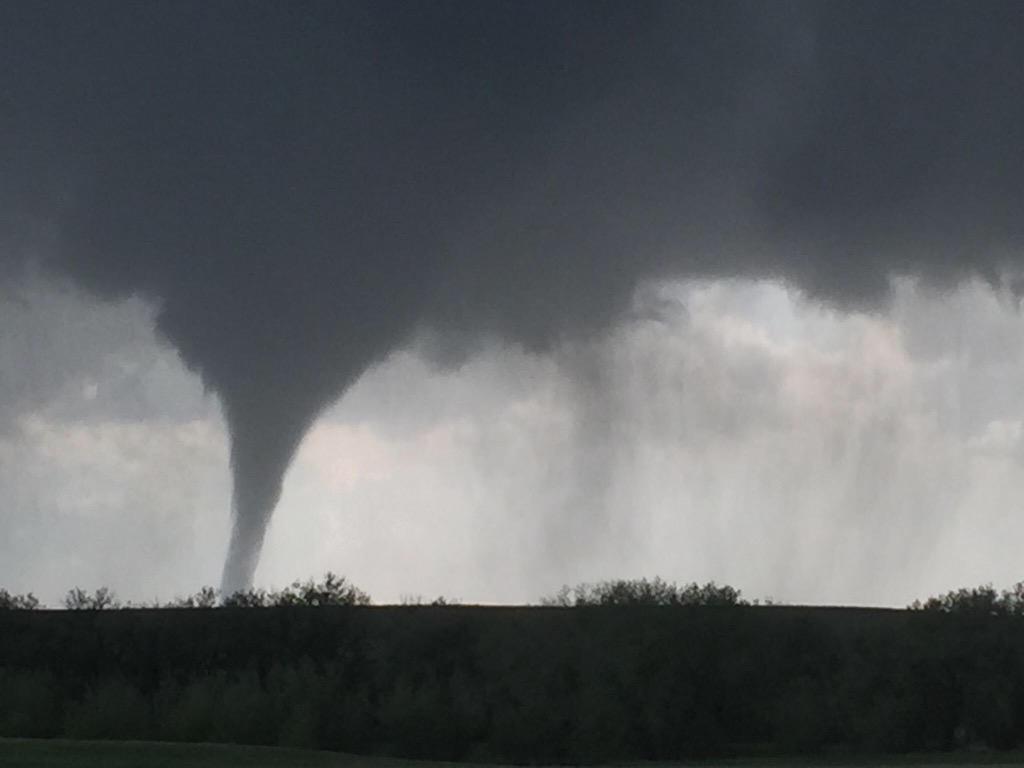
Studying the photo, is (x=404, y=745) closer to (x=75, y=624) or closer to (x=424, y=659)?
(x=424, y=659)

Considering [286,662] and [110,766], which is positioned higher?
[286,662]

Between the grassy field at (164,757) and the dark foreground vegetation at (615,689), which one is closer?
the grassy field at (164,757)

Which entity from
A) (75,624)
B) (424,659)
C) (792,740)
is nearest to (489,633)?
(424,659)

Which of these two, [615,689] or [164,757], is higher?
[615,689]

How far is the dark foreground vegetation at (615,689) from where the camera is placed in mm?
67688

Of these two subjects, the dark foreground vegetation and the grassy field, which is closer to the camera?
the grassy field

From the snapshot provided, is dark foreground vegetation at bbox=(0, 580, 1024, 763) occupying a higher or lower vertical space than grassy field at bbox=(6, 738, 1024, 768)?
higher

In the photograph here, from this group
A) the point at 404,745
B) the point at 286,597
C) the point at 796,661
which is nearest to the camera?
the point at 404,745

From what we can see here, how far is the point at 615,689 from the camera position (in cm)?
6881

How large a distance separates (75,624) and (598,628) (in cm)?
2897

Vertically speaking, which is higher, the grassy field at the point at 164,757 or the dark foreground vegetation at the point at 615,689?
the dark foreground vegetation at the point at 615,689

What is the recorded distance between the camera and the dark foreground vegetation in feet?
222

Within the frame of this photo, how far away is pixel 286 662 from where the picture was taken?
78750 millimetres

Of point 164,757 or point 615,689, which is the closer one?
point 164,757
